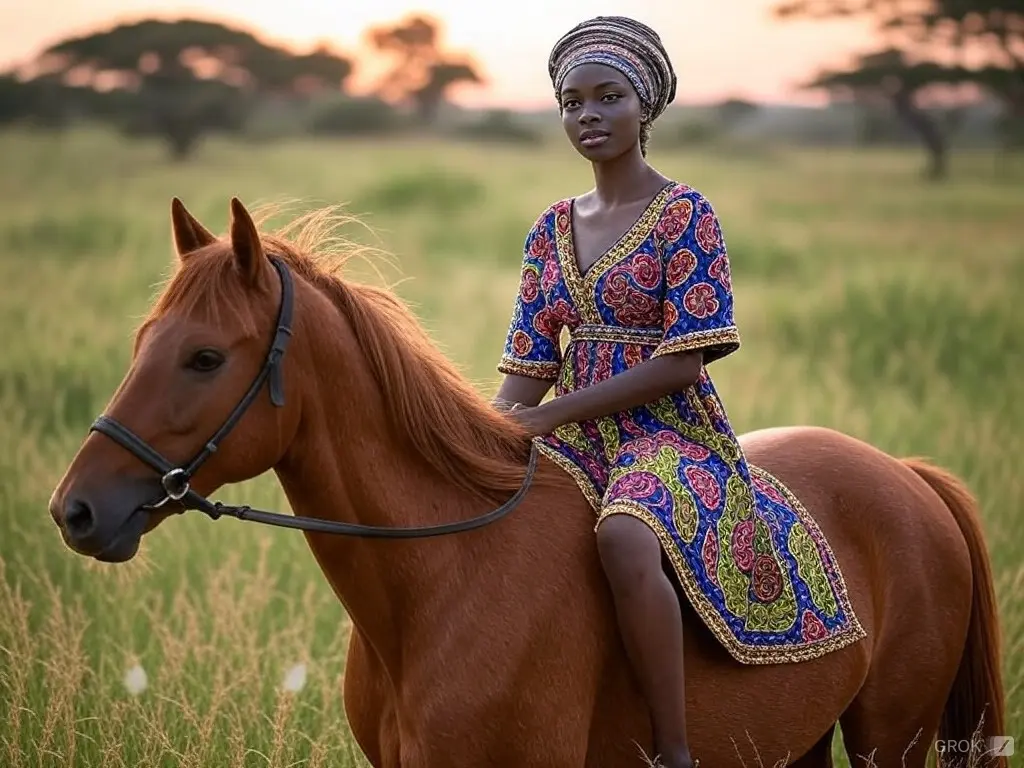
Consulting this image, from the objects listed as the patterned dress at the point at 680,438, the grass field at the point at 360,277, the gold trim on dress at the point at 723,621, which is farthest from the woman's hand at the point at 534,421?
the grass field at the point at 360,277

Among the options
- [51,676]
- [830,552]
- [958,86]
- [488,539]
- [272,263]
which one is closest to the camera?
[272,263]

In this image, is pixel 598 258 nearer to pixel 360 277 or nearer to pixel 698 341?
pixel 698 341

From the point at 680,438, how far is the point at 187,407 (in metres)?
1.21

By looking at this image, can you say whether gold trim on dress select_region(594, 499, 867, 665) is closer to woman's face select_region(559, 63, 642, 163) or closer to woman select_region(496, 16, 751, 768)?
woman select_region(496, 16, 751, 768)

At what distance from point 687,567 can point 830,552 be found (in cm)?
59

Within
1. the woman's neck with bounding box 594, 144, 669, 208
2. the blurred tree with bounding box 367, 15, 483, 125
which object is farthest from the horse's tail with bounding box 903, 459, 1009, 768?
the blurred tree with bounding box 367, 15, 483, 125

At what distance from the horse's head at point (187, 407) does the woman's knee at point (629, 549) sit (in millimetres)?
752

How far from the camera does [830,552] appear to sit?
3299mm

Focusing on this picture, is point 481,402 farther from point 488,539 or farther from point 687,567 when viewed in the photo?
point 687,567

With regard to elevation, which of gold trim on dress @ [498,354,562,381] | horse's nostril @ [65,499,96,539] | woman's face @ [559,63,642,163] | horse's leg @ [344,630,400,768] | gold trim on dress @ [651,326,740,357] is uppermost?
woman's face @ [559,63,642,163]

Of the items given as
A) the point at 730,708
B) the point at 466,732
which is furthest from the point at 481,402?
the point at 730,708

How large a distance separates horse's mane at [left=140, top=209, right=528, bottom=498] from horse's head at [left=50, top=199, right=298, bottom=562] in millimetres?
36

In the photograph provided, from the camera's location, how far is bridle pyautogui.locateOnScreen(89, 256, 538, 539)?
2422 mm

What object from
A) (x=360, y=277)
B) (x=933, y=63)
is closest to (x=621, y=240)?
(x=360, y=277)
